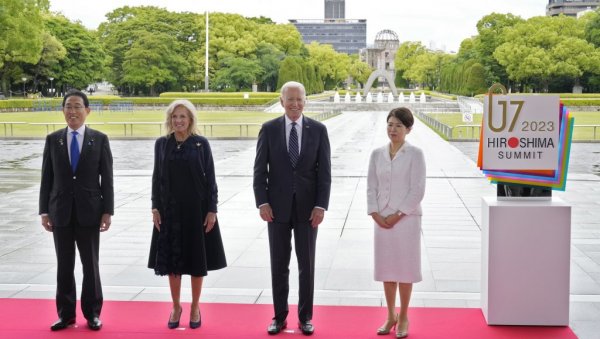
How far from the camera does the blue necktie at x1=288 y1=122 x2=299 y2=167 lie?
17.9 ft

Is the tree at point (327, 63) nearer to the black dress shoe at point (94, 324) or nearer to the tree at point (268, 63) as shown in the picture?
the tree at point (268, 63)

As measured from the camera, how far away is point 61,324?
554 cm

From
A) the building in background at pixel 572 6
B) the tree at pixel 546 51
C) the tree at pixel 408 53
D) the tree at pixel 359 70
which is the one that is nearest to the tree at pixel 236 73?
the tree at pixel 546 51

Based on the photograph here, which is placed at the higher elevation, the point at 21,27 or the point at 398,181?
the point at 21,27

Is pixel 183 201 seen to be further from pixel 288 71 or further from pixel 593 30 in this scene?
pixel 288 71

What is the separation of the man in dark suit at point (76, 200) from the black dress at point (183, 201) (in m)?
0.44

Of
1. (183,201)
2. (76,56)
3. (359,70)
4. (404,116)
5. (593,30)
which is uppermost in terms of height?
(593,30)

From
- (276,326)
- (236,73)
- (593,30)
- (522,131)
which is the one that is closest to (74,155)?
(276,326)

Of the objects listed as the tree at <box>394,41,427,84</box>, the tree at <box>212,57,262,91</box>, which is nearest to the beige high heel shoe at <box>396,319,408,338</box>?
the tree at <box>212,57,262,91</box>

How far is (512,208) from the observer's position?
567 centimetres

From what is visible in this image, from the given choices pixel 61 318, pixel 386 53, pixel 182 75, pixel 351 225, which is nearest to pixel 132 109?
pixel 182 75

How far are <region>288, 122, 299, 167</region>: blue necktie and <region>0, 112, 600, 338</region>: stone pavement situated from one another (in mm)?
1525

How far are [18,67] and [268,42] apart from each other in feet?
110

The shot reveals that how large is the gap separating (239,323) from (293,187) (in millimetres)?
1142
